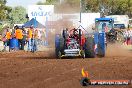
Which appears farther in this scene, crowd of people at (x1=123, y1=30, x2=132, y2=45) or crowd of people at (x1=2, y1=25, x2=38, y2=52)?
crowd of people at (x1=123, y1=30, x2=132, y2=45)

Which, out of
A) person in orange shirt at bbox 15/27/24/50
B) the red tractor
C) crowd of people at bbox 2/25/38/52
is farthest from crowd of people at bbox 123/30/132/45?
the red tractor

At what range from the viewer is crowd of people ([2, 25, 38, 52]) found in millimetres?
33844

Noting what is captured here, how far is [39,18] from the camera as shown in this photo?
4431 centimetres

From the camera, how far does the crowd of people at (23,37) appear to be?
33.8 meters

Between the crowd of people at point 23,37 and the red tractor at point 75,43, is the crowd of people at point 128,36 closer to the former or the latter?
the crowd of people at point 23,37

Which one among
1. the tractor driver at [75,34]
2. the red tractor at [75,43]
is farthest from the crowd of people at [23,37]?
the tractor driver at [75,34]

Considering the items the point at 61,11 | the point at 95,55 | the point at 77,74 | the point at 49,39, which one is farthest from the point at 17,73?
the point at 61,11

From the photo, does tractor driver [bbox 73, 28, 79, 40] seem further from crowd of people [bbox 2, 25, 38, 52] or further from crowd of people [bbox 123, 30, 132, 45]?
crowd of people [bbox 123, 30, 132, 45]

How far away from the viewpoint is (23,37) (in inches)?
1428

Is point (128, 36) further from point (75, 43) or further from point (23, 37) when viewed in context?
point (75, 43)

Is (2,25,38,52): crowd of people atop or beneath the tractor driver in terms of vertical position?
beneath

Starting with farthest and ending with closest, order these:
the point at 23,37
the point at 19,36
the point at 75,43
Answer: the point at 23,37 < the point at 19,36 < the point at 75,43

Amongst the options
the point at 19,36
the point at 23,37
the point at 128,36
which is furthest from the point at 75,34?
the point at 128,36

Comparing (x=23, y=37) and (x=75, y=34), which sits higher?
(x=75, y=34)
